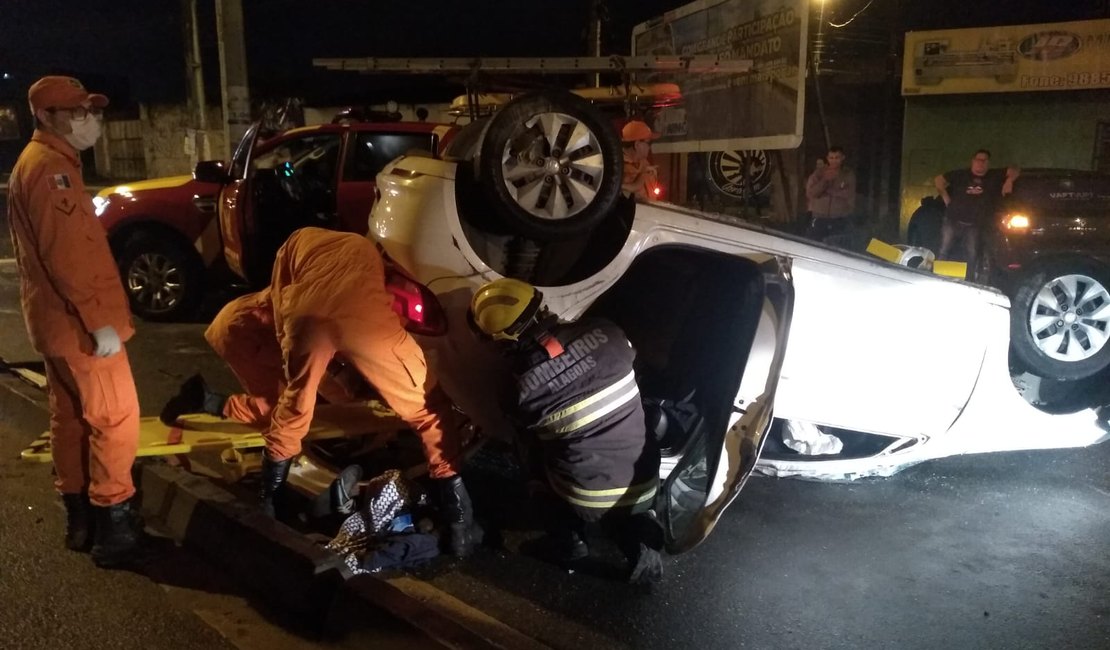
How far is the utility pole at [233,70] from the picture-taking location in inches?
397

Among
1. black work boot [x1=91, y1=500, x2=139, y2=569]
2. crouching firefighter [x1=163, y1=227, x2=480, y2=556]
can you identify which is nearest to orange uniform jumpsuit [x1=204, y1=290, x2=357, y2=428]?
crouching firefighter [x1=163, y1=227, x2=480, y2=556]

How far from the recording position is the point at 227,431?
4277 mm

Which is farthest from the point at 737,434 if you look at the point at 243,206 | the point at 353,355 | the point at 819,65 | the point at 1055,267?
the point at 819,65

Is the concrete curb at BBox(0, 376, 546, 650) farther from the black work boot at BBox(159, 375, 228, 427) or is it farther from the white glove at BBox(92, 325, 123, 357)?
the white glove at BBox(92, 325, 123, 357)

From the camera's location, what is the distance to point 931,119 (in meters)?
14.5

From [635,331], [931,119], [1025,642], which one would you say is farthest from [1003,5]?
[1025,642]

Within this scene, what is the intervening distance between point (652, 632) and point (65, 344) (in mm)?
2469

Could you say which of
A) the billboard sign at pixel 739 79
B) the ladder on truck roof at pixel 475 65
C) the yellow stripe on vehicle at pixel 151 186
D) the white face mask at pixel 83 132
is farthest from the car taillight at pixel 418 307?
the yellow stripe on vehicle at pixel 151 186

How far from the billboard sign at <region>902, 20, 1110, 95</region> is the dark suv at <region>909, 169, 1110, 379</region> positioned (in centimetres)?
684

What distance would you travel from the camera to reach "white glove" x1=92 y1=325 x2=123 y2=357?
3.41m

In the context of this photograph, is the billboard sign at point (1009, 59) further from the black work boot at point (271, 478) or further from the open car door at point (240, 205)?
the black work boot at point (271, 478)

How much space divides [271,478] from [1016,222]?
5.90m

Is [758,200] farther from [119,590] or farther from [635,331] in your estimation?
[119,590]

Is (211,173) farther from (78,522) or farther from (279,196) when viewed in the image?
(78,522)
